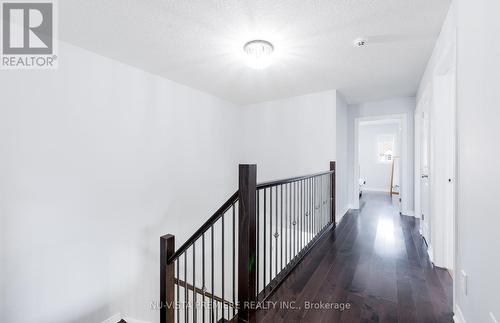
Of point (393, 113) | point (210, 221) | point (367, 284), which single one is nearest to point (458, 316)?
point (367, 284)

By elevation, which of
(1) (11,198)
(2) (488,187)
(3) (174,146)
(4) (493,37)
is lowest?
(1) (11,198)

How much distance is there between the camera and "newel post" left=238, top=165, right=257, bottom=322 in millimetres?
1509

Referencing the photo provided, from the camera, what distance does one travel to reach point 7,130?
6.25 feet

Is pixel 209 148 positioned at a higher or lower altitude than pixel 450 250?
higher

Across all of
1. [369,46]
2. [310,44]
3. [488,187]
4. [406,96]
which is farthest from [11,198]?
[406,96]

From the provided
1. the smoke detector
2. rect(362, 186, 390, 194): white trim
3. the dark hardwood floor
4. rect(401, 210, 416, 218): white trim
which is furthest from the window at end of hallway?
the smoke detector

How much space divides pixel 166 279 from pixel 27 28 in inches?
104

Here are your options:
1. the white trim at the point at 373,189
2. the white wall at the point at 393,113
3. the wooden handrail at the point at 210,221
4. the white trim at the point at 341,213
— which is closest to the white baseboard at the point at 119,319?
the wooden handrail at the point at 210,221

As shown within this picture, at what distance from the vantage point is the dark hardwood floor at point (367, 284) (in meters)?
1.62

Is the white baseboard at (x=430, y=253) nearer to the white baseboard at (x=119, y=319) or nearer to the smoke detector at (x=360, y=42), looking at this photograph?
the smoke detector at (x=360, y=42)

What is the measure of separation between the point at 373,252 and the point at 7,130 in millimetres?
3918

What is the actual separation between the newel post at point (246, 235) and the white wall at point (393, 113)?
3986 millimetres

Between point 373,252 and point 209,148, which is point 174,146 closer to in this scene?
point 209,148

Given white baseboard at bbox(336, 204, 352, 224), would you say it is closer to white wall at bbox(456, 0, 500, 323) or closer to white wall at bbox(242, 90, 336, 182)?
white wall at bbox(242, 90, 336, 182)
